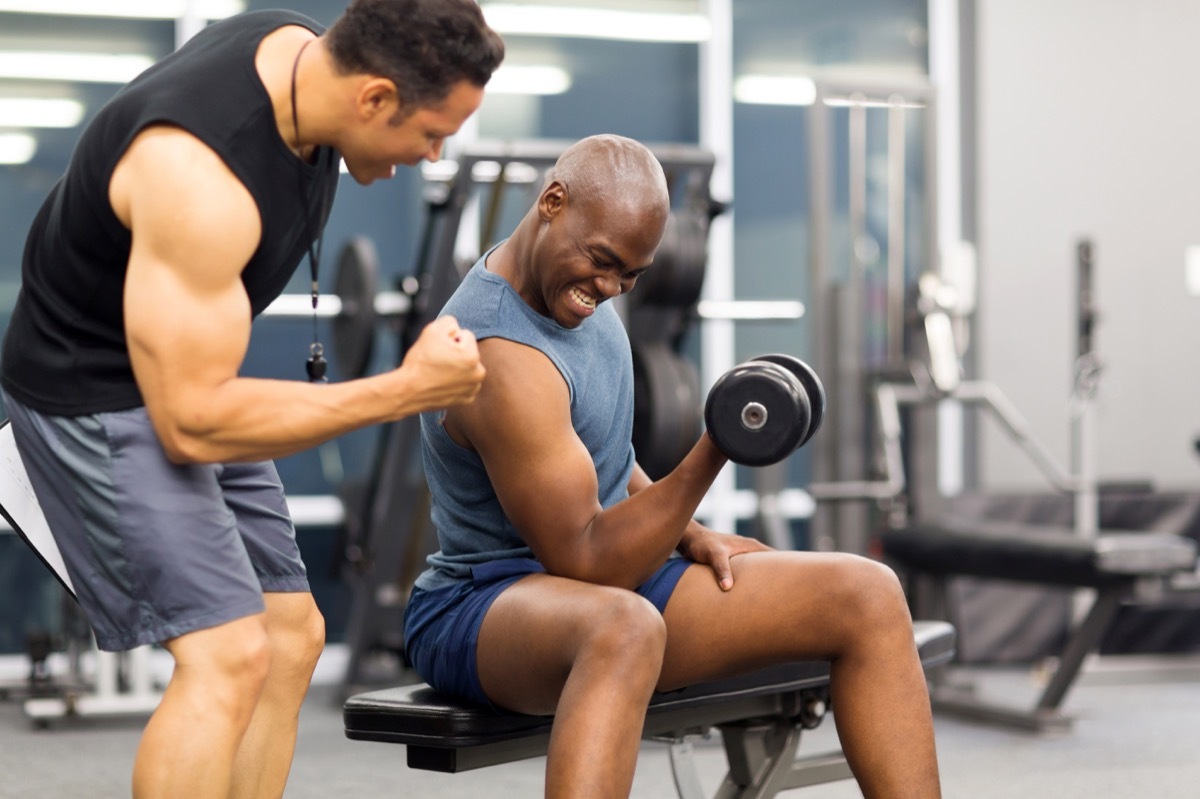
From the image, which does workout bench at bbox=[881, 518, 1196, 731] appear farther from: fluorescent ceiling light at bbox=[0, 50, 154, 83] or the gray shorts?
fluorescent ceiling light at bbox=[0, 50, 154, 83]

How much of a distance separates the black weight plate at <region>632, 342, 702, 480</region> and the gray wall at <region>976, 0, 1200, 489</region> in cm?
215

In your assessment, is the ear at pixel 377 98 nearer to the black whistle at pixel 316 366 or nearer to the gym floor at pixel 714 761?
the black whistle at pixel 316 366

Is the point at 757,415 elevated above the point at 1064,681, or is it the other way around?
the point at 757,415

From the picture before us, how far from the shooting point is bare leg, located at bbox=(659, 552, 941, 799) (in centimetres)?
187

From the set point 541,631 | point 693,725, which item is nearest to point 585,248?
point 541,631

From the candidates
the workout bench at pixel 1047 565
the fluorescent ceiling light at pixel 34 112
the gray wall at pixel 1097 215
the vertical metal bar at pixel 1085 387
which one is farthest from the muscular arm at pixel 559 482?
the gray wall at pixel 1097 215

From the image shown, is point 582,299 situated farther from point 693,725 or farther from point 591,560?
point 693,725

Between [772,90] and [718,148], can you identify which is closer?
[718,148]

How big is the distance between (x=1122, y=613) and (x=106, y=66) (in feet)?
12.9

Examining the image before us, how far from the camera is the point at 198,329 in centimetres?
146

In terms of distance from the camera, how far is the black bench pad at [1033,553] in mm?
3816

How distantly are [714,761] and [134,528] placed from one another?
7.51 ft

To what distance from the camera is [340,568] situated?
16.0ft

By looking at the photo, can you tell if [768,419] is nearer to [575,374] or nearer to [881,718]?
[575,374]
